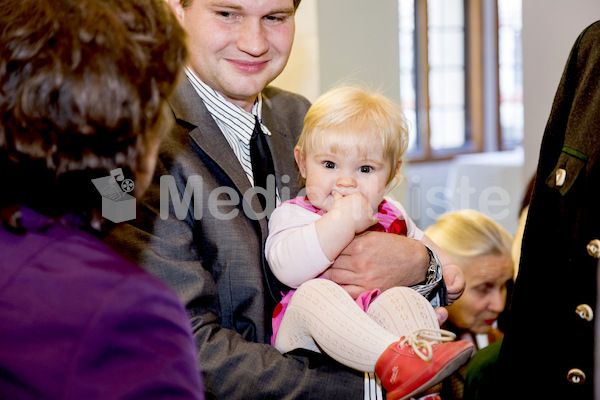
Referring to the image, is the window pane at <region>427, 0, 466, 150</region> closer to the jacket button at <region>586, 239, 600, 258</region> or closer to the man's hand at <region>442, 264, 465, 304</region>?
the man's hand at <region>442, 264, 465, 304</region>

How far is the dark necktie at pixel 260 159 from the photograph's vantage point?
193cm

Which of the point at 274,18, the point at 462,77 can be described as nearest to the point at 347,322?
the point at 274,18

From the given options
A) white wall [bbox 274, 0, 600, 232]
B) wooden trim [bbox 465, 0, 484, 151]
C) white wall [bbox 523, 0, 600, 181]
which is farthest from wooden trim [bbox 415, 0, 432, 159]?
white wall [bbox 523, 0, 600, 181]

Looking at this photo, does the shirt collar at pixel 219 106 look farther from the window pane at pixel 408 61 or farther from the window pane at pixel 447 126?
the window pane at pixel 447 126

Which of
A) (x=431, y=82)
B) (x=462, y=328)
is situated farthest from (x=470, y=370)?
(x=431, y=82)

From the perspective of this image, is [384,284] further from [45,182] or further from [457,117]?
[457,117]

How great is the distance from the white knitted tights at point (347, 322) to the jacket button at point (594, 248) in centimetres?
41

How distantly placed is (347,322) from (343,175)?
0.47m

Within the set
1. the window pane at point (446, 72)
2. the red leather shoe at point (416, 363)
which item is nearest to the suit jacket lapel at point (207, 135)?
the red leather shoe at point (416, 363)

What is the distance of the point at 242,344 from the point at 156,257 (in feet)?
0.97

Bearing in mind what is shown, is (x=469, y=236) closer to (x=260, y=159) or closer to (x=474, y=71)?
(x=260, y=159)

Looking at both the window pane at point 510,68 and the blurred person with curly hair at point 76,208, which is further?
the window pane at point 510,68

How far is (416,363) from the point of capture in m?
1.39

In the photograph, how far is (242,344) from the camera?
1569mm
